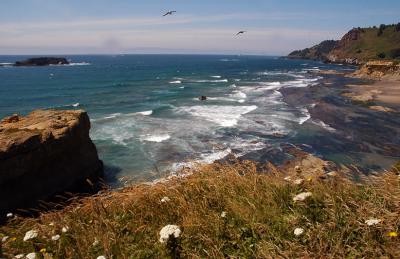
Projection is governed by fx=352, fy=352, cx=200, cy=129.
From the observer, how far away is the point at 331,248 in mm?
4102

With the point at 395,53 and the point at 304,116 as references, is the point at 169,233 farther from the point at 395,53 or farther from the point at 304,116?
the point at 395,53

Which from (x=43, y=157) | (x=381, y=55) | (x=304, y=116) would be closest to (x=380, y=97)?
(x=304, y=116)

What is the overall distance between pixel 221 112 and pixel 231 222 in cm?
4195

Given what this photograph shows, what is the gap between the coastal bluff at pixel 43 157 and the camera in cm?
1756

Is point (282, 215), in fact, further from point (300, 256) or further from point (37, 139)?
point (37, 139)

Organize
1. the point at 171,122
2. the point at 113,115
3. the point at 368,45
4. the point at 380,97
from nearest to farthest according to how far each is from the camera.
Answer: the point at 171,122 < the point at 113,115 < the point at 380,97 < the point at 368,45

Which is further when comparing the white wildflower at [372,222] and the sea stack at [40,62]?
the sea stack at [40,62]

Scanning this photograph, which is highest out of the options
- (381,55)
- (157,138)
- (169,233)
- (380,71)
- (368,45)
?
(368,45)

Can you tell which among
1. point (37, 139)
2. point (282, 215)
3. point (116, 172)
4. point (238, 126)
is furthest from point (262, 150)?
point (282, 215)

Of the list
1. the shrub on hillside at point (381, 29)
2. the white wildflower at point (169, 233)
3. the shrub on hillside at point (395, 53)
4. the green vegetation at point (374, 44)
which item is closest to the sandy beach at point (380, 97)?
the white wildflower at point (169, 233)

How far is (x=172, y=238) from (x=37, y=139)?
16.7 metres

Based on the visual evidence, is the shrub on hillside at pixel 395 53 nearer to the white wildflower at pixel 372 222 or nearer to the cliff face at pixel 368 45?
the cliff face at pixel 368 45

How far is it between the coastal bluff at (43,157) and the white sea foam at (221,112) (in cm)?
1884

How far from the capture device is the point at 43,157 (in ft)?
63.2
